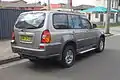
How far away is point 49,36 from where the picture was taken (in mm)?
6402

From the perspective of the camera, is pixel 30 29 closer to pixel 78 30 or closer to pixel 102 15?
pixel 78 30

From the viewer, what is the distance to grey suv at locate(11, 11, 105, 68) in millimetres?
6453

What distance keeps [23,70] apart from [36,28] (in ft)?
4.69

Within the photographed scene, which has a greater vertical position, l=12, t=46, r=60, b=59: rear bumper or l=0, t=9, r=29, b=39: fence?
l=0, t=9, r=29, b=39: fence

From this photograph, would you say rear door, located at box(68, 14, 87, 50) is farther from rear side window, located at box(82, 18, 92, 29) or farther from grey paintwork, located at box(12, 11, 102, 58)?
rear side window, located at box(82, 18, 92, 29)

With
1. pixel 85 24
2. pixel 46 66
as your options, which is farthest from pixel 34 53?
pixel 85 24

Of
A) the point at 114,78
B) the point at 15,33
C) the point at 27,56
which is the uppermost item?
the point at 15,33

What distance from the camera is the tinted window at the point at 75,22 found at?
752 cm

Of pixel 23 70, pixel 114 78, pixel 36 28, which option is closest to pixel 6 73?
pixel 23 70

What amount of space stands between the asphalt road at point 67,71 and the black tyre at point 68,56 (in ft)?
0.59

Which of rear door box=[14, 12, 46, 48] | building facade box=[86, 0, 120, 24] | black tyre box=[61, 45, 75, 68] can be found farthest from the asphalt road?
building facade box=[86, 0, 120, 24]

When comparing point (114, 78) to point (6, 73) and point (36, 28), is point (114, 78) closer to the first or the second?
point (36, 28)

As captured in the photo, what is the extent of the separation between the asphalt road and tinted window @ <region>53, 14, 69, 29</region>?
4.57ft

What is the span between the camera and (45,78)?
6.05m
